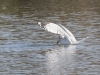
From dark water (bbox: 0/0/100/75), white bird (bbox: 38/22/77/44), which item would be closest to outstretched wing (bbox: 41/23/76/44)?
white bird (bbox: 38/22/77/44)

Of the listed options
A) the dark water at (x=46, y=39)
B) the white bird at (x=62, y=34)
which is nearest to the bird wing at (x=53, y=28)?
the white bird at (x=62, y=34)

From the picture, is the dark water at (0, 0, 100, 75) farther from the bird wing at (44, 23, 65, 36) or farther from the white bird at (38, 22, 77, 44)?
the bird wing at (44, 23, 65, 36)

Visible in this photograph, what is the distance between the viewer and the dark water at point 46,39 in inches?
676

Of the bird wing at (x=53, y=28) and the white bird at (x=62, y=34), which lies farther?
the white bird at (x=62, y=34)

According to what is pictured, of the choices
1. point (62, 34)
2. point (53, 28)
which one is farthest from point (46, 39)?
point (53, 28)

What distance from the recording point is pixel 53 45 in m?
20.9

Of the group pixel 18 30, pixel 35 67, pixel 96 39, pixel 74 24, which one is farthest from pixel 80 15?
pixel 35 67

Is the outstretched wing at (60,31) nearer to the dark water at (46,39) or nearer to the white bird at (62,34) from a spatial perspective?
the white bird at (62,34)

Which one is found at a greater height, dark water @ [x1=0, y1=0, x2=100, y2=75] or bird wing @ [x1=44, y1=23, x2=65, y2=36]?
bird wing @ [x1=44, y1=23, x2=65, y2=36]

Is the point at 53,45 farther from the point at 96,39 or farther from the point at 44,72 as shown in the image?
the point at 44,72

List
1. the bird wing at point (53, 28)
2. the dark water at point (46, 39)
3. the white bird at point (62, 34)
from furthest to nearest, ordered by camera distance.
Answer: the white bird at point (62, 34) → the bird wing at point (53, 28) → the dark water at point (46, 39)

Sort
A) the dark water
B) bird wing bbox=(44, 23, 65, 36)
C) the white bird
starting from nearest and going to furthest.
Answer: the dark water → bird wing bbox=(44, 23, 65, 36) → the white bird

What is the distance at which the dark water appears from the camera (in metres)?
17.2

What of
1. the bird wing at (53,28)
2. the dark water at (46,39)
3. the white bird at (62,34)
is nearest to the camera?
the dark water at (46,39)
